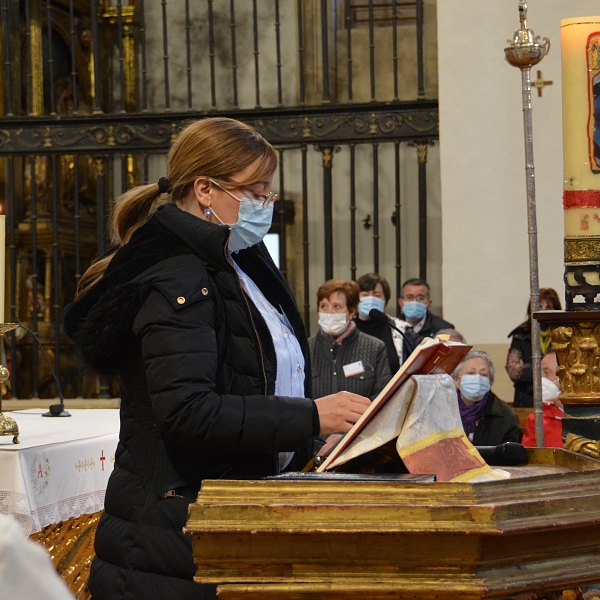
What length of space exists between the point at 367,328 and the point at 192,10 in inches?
178

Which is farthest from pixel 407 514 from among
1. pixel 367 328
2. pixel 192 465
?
pixel 367 328

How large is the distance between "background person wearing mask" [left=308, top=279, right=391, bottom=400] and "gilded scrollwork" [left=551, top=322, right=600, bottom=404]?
2757 mm

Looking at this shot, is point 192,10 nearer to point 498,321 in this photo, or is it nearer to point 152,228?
point 498,321

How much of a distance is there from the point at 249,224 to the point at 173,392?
1.28 ft

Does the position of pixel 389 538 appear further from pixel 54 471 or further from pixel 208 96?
pixel 208 96

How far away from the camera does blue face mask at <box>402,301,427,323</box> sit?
601 centimetres

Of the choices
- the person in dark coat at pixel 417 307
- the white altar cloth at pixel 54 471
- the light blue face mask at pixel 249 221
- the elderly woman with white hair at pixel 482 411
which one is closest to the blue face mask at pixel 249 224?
the light blue face mask at pixel 249 221

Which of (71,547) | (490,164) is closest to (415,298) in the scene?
(490,164)

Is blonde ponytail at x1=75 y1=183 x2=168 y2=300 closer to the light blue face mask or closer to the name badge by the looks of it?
the light blue face mask

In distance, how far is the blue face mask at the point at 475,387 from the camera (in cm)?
470

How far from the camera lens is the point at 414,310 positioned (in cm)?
601

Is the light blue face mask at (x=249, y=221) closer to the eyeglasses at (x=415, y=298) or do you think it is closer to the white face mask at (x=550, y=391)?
the white face mask at (x=550, y=391)

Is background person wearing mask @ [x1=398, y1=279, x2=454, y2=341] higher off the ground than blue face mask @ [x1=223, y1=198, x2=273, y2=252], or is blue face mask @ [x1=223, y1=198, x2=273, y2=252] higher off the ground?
blue face mask @ [x1=223, y1=198, x2=273, y2=252]

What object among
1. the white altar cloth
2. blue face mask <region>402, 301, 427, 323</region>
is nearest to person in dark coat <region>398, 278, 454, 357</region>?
blue face mask <region>402, 301, 427, 323</region>
